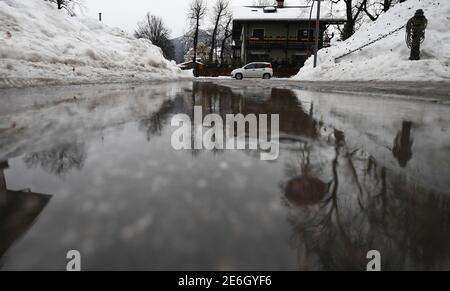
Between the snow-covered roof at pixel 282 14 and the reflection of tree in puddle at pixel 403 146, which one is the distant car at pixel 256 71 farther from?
the reflection of tree in puddle at pixel 403 146

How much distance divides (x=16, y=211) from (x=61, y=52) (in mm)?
10603

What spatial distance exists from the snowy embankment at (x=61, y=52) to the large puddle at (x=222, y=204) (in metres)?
6.04

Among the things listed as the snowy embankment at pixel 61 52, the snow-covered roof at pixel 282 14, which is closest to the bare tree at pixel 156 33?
the snow-covered roof at pixel 282 14

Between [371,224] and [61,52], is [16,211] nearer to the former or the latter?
[371,224]

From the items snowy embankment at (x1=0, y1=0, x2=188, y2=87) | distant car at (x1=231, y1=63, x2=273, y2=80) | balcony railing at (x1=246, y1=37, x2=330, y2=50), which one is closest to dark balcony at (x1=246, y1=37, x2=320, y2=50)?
balcony railing at (x1=246, y1=37, x2=330, y2=50)

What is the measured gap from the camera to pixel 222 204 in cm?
111

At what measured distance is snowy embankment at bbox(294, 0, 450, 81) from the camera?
10312mm

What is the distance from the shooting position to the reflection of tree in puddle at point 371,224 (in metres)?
0.84

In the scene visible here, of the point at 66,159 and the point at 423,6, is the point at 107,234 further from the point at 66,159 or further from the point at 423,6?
the point at 423,6

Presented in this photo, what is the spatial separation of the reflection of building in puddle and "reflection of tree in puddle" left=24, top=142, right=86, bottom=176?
233 mm

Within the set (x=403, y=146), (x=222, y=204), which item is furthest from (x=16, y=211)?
(x=403, y=146)

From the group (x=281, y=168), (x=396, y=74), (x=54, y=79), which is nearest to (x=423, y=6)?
(x=396, y=74)

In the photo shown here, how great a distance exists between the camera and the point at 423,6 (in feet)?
52.2
